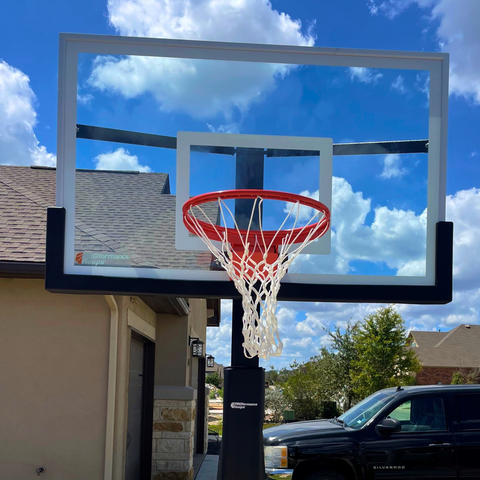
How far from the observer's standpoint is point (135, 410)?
32.0ft

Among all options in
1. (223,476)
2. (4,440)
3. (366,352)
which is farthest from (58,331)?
(366,352)

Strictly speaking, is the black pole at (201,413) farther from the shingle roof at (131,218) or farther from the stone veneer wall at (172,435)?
the shingle roof at (131,218)

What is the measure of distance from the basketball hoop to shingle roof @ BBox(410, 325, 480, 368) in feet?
102

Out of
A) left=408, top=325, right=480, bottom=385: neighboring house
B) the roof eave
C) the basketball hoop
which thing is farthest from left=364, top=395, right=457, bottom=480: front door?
left=408, top=325, right=480, bottom=385: neighboring house

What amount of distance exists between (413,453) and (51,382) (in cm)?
470

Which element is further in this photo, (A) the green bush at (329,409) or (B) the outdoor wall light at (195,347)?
(A) the green bush at (329,409)

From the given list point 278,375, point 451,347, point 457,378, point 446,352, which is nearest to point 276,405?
point 278,375

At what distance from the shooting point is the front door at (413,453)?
720cm

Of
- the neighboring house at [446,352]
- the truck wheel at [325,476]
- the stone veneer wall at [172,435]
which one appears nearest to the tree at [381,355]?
the neighboring house at [446,352]

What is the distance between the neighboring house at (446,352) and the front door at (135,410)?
2432cm

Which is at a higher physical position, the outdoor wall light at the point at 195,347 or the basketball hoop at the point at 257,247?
the basketball hoop at the point at 257,247

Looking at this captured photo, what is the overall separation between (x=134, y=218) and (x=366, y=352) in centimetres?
1820

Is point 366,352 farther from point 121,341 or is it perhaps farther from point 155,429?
point 121,341

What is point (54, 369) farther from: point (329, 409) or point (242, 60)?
point (329, 409)
